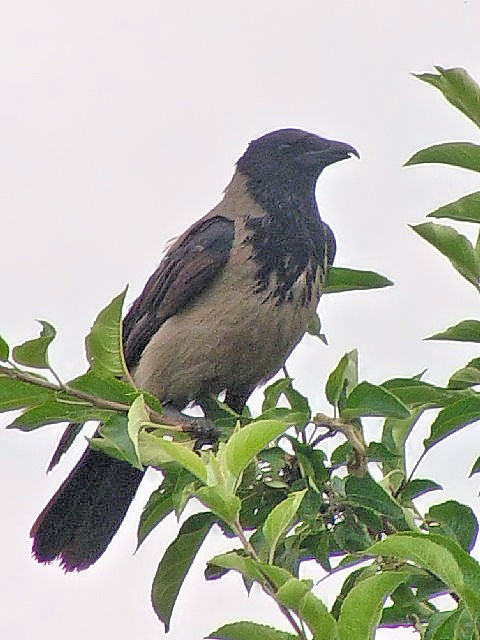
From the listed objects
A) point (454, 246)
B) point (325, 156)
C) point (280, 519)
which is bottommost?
point (280, 519)

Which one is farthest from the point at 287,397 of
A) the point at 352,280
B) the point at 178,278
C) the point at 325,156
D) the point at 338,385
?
the point at 325,156

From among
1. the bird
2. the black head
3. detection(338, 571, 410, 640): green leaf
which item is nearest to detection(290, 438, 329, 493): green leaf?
detection(338, 571, 410, 640): green leaf

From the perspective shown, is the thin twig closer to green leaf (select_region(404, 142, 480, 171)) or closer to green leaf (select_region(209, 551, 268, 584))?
green leaf (select_region(209, 551, 268, 584))

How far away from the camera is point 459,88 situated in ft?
8.09

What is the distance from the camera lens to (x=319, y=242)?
4172 millimetres

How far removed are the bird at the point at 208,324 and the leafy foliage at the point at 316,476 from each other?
1.20 metres

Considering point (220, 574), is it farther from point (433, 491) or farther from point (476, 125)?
point (476, 125)

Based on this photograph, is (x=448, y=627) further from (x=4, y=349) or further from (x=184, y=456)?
(x=4, y=349)

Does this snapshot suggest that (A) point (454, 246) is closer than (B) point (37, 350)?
No

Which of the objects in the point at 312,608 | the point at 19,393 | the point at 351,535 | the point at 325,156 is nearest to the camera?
the point at 312,608

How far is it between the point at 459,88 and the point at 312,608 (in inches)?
46.2

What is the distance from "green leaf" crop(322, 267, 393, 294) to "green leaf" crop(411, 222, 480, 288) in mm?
456

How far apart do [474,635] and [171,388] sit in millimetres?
2329

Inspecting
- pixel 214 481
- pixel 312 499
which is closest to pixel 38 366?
pixel 214 481
